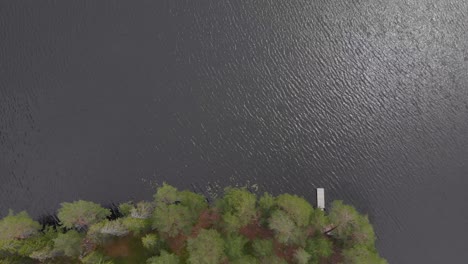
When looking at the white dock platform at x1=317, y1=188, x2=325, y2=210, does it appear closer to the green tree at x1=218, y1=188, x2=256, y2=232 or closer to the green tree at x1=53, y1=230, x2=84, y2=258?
the green tree at x1=218, y1=188, x2=256, y2=232

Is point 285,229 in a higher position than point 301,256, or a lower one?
higher

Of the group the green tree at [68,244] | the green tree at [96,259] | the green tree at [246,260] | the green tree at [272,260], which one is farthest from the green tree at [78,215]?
the green tree at [272,260]

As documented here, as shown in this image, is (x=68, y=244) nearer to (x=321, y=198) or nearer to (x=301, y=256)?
(x=301, y=256)

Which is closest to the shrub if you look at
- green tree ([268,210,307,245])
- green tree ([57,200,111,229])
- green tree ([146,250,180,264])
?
green tree ([268,210,307,245])

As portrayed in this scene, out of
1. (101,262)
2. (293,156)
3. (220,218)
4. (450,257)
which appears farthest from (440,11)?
(101,262)

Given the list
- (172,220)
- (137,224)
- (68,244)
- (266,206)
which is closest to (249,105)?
(266,206)

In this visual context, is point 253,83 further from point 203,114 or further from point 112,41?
point 112,41
